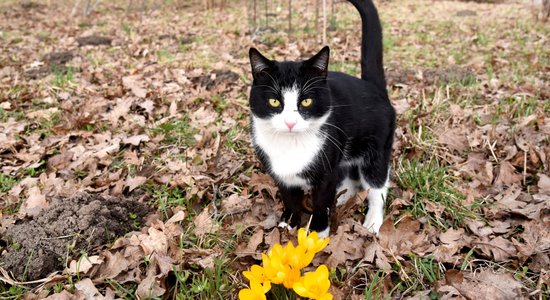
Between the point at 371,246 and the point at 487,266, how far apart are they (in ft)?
1.95

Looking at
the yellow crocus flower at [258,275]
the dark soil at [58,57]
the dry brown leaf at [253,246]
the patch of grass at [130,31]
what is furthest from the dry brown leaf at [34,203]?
the patch of grass at [130,31]

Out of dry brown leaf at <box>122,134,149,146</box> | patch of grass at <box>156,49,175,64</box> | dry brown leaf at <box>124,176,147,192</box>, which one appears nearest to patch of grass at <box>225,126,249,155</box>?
dry brown leaf at <box>122,134,149,146</box>

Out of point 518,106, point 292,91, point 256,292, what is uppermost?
point 292,91

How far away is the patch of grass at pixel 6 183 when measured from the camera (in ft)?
9.91

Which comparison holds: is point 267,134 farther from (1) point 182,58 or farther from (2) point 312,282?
(1) point 182,58

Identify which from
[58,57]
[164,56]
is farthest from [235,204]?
[58,57]

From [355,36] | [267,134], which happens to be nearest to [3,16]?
[355,36]

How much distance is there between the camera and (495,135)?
11.0 ft

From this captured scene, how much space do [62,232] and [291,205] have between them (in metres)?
1.31

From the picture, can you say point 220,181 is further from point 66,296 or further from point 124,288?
point 66,296

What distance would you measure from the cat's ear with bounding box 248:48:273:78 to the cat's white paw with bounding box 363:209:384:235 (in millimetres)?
1143

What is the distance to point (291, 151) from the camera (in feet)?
7.76

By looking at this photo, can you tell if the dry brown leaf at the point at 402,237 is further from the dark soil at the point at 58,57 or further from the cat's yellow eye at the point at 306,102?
the dark soil at the point at 58,57

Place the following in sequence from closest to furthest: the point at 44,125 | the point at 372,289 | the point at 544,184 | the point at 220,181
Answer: the point at 372,289 → the point at 544,184 → the point at 220,181 → the point at 44,125
